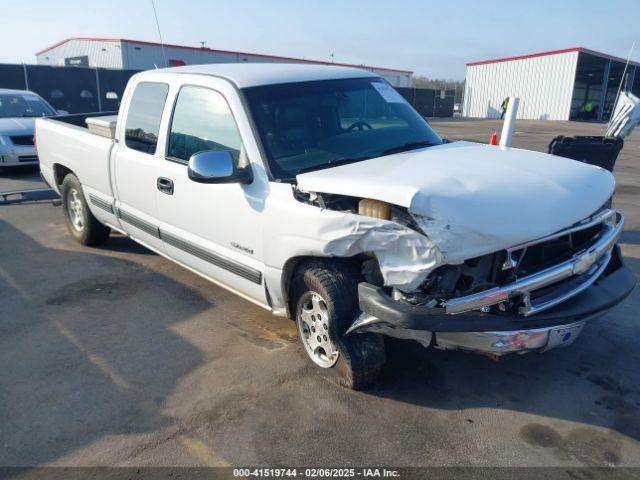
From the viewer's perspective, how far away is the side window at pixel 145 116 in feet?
15.0

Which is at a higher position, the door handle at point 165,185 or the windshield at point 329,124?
the windshield at point 329,124

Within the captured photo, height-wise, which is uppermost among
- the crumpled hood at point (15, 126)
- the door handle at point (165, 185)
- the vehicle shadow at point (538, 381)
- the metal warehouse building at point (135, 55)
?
the metal warehouse building at point (135, 55)

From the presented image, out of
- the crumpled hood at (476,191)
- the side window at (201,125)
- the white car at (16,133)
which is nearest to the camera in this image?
the crumpled hood at (476,191)

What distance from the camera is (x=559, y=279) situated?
2.99 m

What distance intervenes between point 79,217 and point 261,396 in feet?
13.3

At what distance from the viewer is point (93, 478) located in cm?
269

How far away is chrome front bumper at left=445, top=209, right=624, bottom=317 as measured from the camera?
274cm

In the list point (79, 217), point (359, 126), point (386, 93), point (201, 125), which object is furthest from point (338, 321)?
point (79, 217)

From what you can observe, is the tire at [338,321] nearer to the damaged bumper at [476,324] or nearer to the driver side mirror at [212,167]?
the damaged bumper at [476,324]

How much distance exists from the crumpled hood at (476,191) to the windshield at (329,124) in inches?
12.0

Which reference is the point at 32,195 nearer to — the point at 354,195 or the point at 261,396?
the point at 261,396

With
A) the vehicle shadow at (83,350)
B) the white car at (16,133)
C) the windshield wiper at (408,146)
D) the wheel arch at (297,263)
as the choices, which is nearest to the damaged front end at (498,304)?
the wheel arch at (297,263)

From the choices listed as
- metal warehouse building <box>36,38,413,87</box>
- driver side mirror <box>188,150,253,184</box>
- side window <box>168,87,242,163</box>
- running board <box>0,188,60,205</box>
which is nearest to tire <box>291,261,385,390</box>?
driver side mirror <box>188,150,253,184</box>

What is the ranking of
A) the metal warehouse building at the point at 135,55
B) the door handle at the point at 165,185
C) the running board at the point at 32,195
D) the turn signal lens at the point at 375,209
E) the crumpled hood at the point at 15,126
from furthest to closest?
1. the metal warehouse building at the point at 135,55
2. the crumpled hood at the point at 15,126
3. the running board at the point at 32,195
4. the door handle at the point at 165,185
5. the turn signal lens at the point at 375,209
